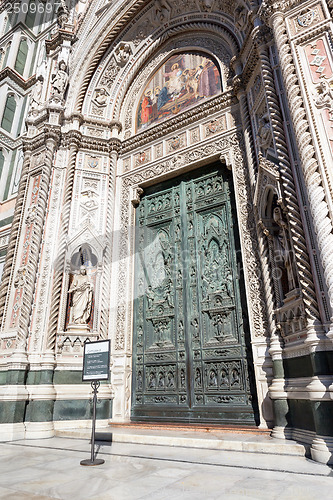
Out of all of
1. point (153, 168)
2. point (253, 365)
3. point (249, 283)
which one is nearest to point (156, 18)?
point (153, 168)

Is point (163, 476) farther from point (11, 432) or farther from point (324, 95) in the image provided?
point (324, 95)

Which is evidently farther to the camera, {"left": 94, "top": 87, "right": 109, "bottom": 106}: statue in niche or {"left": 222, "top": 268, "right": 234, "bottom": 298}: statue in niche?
{"left": 94, "top": 87, "right": 109, "bottom": 106}: statue in niche

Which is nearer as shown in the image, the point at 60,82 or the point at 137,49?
the point at 60,82

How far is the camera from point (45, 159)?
833cm

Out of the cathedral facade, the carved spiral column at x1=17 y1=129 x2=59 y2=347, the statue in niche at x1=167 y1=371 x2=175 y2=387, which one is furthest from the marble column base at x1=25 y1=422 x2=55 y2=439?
the statue in niche at x1=167 y1=371 x2=175 y2=387

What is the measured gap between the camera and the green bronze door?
6207 millimetres

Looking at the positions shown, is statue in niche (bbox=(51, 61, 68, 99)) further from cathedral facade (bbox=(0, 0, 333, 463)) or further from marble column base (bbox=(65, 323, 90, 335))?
marble column base (bbox=(65, 323, 90, 335))

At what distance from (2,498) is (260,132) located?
19.9 ft

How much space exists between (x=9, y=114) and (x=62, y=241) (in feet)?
21.5

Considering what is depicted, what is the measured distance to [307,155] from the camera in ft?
14.9

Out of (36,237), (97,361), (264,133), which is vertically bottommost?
(97,361)

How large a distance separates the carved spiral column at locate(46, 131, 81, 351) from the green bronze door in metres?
1.61

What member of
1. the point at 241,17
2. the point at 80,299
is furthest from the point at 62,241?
the point at 241,17

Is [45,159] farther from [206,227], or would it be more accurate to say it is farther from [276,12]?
[276,12]
